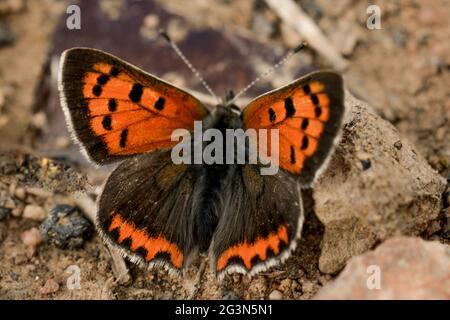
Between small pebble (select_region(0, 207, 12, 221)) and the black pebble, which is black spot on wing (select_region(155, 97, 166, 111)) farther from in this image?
small pebble (select_region(0, 207, 12, 221))

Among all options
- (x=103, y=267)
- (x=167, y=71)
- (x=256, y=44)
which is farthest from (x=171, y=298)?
(x=256, y=44)

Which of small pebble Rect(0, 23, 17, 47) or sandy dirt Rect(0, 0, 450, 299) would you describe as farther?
small pebble Rect(0, 23, 17, 47)

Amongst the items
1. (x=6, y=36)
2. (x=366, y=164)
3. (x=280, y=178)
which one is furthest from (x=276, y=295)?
(x=6, y=36)

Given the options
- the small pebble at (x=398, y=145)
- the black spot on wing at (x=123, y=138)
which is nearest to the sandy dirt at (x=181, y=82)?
the small pebble at (x=398, y=145)

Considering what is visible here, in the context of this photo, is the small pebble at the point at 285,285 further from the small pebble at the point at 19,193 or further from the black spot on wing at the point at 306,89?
the small pebble at the point at 19,193

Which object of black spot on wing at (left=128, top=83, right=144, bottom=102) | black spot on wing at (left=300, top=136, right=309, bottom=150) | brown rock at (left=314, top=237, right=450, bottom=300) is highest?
black spot on wing at (left=128, top=83, right=144, bottom=102)

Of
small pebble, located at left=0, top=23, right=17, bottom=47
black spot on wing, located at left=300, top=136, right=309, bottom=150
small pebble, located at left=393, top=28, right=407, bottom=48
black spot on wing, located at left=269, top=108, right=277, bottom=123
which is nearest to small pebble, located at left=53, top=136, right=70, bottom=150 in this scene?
small pebble, located at left=0, top=23, right=17, bottom=47

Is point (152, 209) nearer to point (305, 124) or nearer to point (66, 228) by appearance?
point (66, 228)
